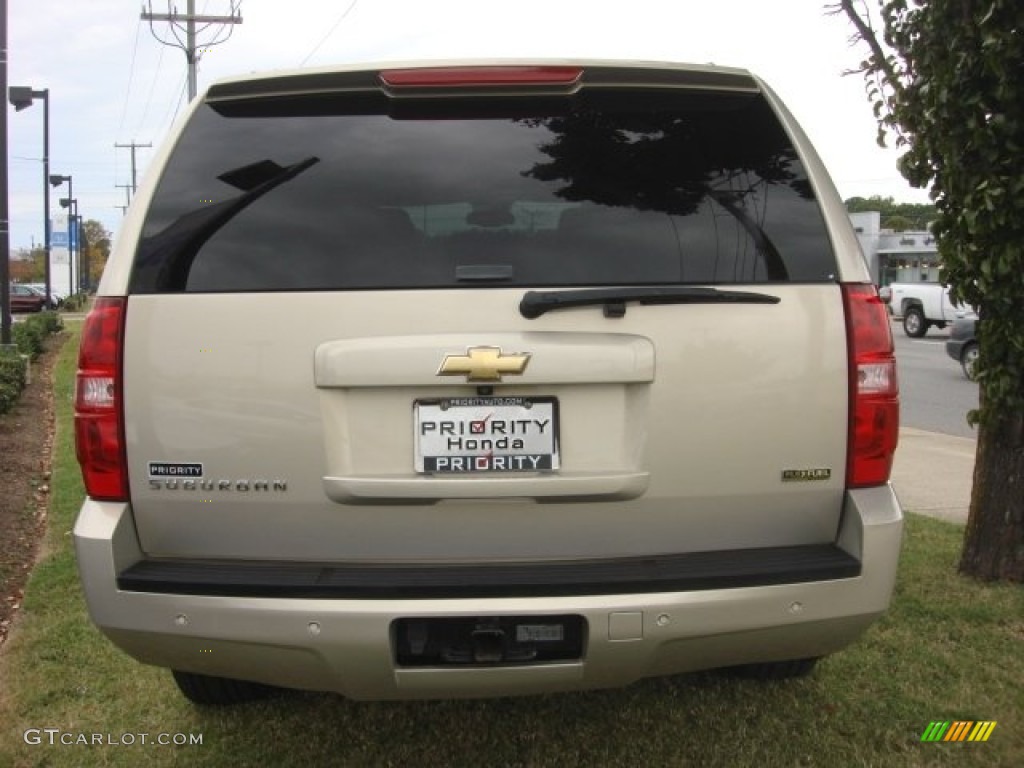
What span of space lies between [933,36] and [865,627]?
9.51 feet

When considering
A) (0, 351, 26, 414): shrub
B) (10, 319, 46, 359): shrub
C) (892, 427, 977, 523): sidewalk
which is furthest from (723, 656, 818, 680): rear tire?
(10, 319, 46, 359): shrub

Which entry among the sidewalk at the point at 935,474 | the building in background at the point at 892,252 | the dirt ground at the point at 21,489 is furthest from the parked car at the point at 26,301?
the sidewalk at the point at 935,474

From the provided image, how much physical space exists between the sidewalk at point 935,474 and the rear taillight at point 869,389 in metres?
3.27

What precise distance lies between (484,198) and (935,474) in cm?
621

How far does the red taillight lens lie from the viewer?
246 centimetres

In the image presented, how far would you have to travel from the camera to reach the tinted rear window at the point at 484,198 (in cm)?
233

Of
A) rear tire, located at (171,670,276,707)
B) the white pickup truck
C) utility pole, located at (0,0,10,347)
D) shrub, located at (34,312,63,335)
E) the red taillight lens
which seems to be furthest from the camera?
the white pickup truck

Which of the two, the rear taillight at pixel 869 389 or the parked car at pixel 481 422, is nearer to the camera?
the parked car at pixel 481 422

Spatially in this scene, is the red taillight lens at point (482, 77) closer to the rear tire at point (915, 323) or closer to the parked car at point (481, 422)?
the parked car at point (481, 422)

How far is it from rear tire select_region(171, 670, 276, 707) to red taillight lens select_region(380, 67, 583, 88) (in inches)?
79.0

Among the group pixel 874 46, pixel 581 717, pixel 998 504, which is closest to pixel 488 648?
pixel 581 717

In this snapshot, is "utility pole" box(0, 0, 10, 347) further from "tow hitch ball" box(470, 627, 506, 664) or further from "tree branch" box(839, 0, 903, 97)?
"tow hitch ball" box(470, 627, 506, 664)

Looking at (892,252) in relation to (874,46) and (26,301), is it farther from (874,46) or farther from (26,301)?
(874,46)

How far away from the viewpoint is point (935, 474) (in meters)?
7.40
